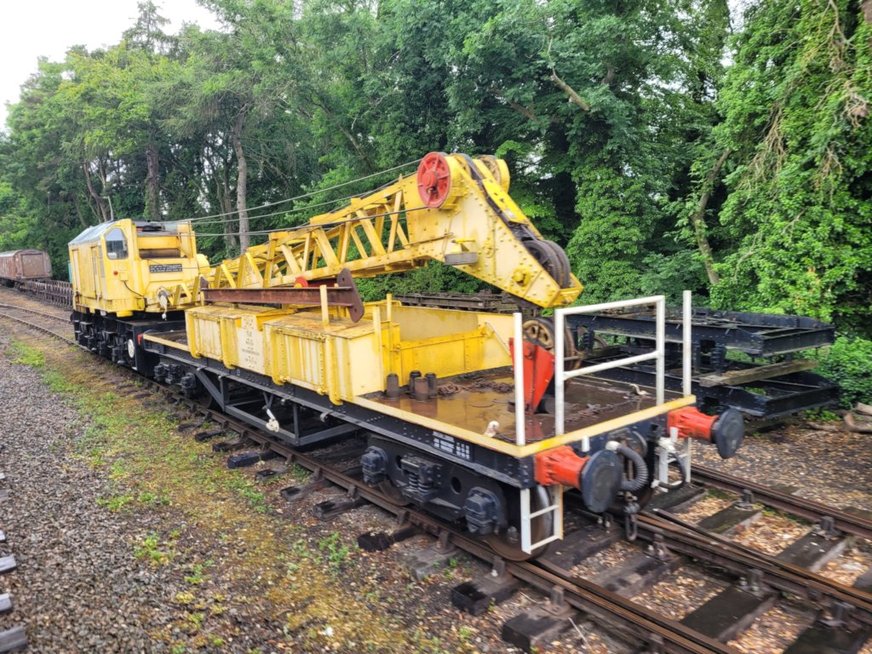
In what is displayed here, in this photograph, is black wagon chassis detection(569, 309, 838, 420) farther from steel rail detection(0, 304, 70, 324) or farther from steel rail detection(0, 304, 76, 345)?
steel rail detection(0, 304, 70, 324)

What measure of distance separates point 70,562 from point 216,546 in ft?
3.93

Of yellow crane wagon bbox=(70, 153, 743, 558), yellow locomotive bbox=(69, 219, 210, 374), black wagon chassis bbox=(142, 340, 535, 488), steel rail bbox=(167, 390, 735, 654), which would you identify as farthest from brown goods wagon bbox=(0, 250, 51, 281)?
steel rail bbox=(167, 390, 735, 654)

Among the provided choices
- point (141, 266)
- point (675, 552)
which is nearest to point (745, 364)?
point (675, 552)

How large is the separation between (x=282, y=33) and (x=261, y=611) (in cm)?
2498

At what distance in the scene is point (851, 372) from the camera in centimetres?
903

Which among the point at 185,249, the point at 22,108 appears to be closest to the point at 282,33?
the point at 185,249

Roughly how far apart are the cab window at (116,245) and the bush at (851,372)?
13.2 meters

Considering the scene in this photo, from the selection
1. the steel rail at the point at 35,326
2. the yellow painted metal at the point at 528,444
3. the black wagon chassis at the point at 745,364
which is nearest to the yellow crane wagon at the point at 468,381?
the yellow painted metal at the point at 528,444

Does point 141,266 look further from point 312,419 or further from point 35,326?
point 35,326

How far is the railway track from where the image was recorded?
154 inches

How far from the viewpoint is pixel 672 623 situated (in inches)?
153

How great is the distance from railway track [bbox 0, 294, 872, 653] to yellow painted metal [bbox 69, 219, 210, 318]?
313 inches

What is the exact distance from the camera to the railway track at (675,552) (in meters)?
3.92

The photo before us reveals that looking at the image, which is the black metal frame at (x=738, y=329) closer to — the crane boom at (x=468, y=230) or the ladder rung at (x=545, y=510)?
the crane boom at (x=468, y=230)
